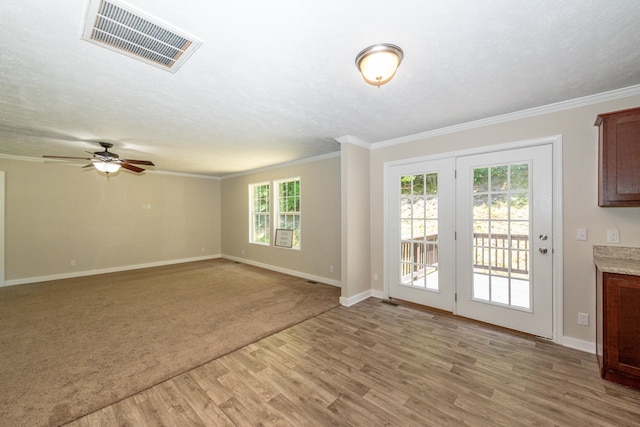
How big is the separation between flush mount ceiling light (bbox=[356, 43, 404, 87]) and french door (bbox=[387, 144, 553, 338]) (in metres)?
2.05

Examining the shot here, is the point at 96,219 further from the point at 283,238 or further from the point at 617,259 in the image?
the point at 617,259

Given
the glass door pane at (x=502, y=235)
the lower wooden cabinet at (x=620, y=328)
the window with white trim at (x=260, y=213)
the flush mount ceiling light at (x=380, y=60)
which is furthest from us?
the window with white trim at (x=260, y=213)

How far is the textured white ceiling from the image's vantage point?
4.65ft

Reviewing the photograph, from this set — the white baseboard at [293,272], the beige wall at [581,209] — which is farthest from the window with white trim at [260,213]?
the beige wall at [581,209]

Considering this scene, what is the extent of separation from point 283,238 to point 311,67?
14.5 ft

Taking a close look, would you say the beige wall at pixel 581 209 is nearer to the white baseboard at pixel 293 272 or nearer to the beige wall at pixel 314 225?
the beige wall at pixel 314 225

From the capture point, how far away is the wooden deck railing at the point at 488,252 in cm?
288

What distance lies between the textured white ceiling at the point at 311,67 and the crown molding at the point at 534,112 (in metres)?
0.10

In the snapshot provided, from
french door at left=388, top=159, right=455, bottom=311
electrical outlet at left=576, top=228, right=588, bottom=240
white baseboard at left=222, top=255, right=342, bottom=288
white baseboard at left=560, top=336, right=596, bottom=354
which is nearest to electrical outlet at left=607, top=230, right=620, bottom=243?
electrical outlet at left=576, top=228, right=588, bottom=240

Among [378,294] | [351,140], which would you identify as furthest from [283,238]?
[351,140]

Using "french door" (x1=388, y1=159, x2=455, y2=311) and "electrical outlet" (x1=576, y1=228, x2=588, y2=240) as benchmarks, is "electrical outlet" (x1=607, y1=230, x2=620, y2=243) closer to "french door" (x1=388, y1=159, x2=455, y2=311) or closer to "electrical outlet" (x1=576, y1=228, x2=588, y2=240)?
"electrical outlet" (x1=576, y1=228, x2=588, y2=240)

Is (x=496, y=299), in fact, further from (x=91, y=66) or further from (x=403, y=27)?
(x=91, y=66)

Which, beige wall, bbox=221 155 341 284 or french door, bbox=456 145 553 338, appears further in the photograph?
beige wall, bbox=221 155 341 284

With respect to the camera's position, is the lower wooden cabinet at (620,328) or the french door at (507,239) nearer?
the lower wooden cabinet at (620,328)
